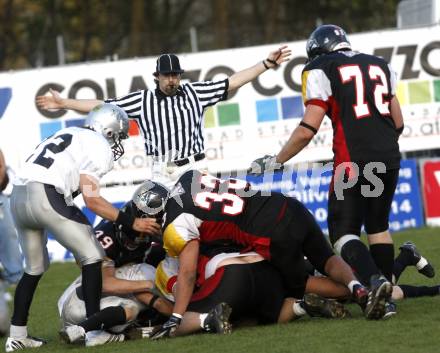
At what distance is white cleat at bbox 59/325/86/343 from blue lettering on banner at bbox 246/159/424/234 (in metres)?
6.51

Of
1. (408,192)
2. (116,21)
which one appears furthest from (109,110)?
(116,21)

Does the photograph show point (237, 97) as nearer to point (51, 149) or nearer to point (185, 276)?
point (51, 149)

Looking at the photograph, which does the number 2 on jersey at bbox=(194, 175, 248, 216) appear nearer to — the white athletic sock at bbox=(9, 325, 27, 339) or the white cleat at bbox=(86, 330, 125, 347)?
the white cleat at bbox=(86, 330, 125, 347)

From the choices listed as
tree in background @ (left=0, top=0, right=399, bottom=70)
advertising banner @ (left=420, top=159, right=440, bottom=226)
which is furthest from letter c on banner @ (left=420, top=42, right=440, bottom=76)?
tree in background @ (left=0, top=0, right=399, bottom=70)

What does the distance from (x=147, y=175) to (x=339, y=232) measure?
6318 millimetres

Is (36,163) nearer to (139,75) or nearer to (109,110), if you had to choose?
(109,110)

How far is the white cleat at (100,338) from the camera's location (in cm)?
657

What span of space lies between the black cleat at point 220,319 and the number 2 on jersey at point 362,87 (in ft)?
4.78

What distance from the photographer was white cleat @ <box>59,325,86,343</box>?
6.38m

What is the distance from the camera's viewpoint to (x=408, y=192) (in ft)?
42.5

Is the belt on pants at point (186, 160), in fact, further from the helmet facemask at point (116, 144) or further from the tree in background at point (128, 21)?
the tree in background at point (128, 21)

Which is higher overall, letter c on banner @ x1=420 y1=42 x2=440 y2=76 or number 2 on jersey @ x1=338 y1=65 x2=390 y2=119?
letter c on banner @ x1=420 y1=42 x2=440 y2=76

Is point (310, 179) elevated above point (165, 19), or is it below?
below

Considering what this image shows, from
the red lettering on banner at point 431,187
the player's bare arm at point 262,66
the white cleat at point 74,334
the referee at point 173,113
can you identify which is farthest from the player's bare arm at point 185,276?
the red lettering on banner at point 431,187
